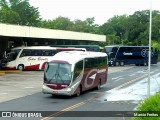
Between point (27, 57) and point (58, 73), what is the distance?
80.2ft

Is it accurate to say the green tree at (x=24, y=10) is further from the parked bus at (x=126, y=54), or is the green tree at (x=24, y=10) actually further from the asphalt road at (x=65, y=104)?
the asphalt road at (x=65, y=104)

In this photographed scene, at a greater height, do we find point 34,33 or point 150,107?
point 34,33

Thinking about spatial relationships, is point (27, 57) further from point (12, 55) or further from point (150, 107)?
point (150, 107)

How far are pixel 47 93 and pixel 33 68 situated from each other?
80.9 ft

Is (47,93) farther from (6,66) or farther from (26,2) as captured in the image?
(26,2)

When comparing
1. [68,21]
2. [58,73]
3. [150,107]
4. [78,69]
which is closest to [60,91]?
[58,73]

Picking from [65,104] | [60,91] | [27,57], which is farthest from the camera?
[27,57]

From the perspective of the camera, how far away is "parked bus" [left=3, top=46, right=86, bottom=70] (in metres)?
47.1

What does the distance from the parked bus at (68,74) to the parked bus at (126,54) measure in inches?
1427

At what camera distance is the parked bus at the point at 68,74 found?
23.1 meters

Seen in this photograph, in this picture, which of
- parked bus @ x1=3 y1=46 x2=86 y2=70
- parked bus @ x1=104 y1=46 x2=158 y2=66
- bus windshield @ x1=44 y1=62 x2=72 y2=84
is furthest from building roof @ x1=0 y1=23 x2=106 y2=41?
bus windshield @ x1=44 y1=62 x2=72 y2=84

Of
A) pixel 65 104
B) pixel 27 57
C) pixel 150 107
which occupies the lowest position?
pixel 65 104

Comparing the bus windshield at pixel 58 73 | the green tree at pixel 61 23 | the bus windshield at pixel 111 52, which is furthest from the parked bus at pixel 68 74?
the green tree at pixel 61 23

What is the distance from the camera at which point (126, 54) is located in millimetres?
63125
